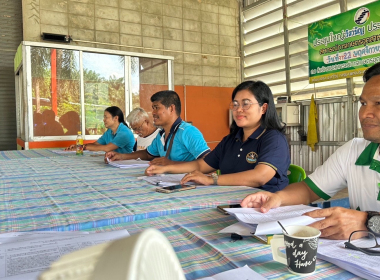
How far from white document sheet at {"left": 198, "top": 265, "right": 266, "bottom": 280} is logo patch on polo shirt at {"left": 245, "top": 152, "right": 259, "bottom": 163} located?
131cm

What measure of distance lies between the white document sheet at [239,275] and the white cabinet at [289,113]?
6.42 metres

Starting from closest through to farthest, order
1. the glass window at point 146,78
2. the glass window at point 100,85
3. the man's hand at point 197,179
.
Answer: the man's hand at point 197,179 → the glass window at point 100,85 → the glass window at point 146,78

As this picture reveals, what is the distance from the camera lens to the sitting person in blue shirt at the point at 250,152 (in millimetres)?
1755

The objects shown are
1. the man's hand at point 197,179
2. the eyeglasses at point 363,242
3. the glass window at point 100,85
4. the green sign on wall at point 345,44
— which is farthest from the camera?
the glass window at point 100,85

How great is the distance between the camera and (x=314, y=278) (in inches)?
26.3

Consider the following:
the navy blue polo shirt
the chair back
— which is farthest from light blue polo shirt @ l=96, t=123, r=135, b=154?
the chair back

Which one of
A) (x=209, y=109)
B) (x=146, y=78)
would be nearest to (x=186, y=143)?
(x=146, y=78)

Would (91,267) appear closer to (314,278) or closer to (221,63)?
(314,278)

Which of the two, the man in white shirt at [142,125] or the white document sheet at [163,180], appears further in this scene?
the man in white shirt at [142,125]

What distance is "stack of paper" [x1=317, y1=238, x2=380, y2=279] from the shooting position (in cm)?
66

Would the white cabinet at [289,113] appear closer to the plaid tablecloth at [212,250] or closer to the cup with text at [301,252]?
the plaid tablecloth at [212,250]

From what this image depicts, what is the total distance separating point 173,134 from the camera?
2732 mm

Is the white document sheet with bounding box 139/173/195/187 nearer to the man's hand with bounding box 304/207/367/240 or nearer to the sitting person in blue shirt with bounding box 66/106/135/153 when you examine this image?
the man's hand with bounding box 304/207/367/240

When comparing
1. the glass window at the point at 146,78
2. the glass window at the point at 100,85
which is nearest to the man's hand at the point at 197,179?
the glass window at the point at 100,85
